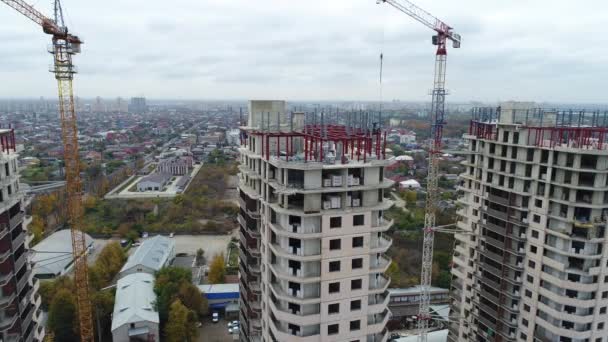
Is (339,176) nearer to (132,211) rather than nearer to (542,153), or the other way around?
(542,153)

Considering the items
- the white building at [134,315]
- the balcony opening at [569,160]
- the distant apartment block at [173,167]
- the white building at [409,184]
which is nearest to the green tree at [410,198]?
the white building at [409,184]

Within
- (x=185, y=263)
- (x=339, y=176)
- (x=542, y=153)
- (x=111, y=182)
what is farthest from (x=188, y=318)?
(x=111, y=182)

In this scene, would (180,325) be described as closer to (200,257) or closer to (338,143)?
(200,257)

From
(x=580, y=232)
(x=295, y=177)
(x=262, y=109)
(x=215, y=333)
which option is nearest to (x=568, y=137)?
(x=580, y=232)

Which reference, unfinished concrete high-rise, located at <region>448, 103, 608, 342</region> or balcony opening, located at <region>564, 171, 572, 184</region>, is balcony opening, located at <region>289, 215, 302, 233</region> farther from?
balcony opening, located at <region>564, 171, 572, 184</region>

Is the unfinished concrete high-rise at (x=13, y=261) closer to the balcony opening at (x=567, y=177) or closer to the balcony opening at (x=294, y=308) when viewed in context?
the balcony opening at (x=294, y=308)
